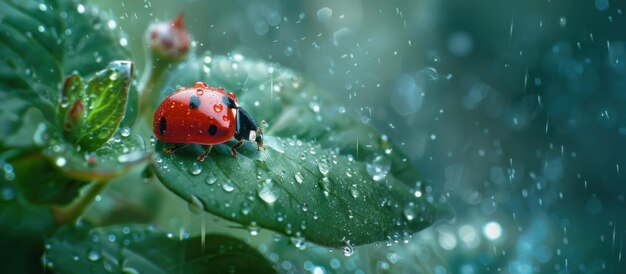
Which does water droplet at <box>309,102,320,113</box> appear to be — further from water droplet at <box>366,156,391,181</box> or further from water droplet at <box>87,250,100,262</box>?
water droplet at <box>87,250,100,262</box>

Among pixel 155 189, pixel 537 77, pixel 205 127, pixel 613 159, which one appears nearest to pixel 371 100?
pixel 537 77

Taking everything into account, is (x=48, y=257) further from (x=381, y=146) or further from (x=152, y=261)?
(x=381, y=146)

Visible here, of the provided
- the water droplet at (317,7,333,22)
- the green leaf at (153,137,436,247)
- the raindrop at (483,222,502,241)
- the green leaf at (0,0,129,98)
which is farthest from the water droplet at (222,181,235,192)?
the water droplet at (317,7,333,22)

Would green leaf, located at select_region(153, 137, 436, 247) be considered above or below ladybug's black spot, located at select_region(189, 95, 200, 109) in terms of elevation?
below

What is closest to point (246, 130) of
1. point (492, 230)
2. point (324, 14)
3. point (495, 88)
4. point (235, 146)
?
point (235, 146)

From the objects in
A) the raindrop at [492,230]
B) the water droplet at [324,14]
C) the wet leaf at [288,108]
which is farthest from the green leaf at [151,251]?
the water droplet at [324,14]

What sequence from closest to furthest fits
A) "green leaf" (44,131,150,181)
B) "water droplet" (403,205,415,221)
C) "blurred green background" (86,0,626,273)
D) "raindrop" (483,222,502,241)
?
"green leaf" (44,131,150,181) < "water droplet" (403,205,415,221) < "raindrop" (483,222,502,241) < "blurred green background" (86,0,626,273)

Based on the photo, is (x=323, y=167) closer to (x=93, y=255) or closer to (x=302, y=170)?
(x=302, y=170)
